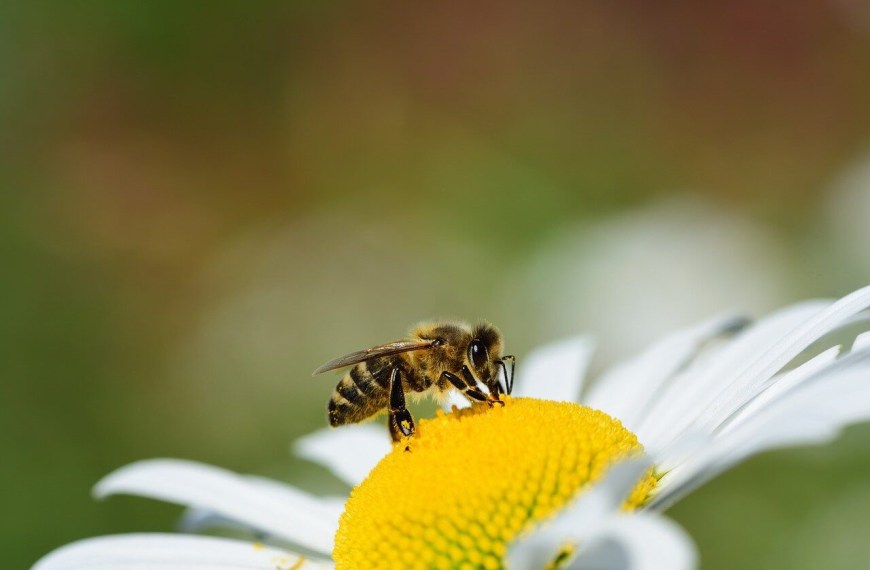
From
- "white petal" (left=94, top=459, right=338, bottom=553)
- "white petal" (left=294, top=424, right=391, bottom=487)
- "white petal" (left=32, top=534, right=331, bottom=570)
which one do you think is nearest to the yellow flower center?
"white petal" (left=32, top=534, right=331, bottom=570)

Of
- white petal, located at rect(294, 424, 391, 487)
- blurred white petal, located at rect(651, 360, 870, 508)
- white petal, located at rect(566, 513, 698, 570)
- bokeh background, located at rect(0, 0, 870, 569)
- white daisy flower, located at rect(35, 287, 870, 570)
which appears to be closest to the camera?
white petal, located at rect(566, 513, 698, 570)

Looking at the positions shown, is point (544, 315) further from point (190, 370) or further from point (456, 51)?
point (456, 51)

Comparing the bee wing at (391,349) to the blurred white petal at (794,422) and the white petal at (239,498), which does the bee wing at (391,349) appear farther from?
the blurred white petal at (794,422)

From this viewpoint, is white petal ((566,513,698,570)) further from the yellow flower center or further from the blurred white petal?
the yellow flower center

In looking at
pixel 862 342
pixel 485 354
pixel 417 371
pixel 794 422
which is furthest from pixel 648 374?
pixel 794 422

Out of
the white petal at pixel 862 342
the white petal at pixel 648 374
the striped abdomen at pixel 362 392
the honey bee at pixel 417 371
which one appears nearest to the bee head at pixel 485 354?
the honey bee at pixel 417 371
